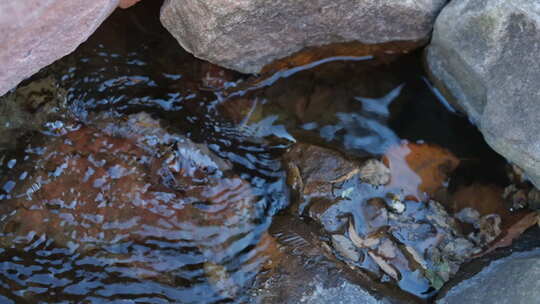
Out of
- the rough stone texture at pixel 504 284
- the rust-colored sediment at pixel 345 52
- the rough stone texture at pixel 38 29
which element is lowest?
the rough stone texture at pixel 504 284

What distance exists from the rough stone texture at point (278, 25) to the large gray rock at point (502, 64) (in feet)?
0.78

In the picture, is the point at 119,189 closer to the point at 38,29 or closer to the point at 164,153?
the point at 164,153

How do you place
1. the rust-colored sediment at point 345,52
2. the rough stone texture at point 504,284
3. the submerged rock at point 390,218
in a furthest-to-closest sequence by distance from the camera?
the rust-colored sediment at point 345,52 < the submerged rock at point 390,218 < the rough stone texture at point 504,284

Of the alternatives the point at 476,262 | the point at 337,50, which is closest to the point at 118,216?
the point at 337,50

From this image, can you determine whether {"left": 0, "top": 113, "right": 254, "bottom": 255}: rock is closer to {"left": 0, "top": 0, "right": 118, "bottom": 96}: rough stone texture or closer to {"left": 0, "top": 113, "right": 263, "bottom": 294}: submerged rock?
{"left": 0, "top": 113, "right": 263, "bottom": 294}: submerged rock

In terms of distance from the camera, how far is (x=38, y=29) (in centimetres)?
233

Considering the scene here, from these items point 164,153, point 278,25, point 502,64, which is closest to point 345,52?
point 278,25

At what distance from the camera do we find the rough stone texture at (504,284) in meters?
2.47

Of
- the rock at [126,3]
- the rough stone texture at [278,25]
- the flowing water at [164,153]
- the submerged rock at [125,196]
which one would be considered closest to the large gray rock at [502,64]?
the rough stone texture at [278,25]

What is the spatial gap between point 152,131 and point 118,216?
1.73 feet

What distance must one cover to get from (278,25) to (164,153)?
0.95 m

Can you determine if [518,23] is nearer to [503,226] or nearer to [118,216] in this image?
[503,226]

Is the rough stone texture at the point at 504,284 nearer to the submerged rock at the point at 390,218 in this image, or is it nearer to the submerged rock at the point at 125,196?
the submerged rock at the point at 390,218

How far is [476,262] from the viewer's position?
2.88 m
